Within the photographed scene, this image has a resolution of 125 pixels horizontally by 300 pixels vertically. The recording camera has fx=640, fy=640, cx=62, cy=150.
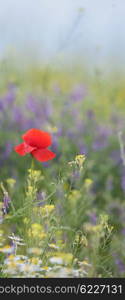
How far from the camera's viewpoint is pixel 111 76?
331 inches

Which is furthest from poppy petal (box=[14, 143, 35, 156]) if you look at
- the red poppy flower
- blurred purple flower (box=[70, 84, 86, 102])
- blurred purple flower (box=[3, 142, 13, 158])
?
blurred purple flower (box=[70, 84, 86, 102])

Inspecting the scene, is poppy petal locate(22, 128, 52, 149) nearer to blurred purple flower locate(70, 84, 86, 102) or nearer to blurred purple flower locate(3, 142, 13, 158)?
blurred purple flower locate(3, 142, 13, 158)

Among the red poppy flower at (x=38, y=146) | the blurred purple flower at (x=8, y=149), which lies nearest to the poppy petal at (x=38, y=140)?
the red poppy flower at (x=38, y=146)

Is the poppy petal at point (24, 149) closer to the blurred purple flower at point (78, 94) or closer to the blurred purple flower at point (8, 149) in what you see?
the blurred purple flower at point (8, 149)

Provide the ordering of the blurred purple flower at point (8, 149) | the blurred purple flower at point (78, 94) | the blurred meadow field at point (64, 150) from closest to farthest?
1. the blurred meadow field at point (64, 150)
2. the blurred purple flower at point (8, 149)
3. the blurred purple flower at point (78, 94)

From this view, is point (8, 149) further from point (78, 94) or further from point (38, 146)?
point (38, 146)

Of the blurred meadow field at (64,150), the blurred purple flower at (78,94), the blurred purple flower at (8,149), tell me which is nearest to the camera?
the blurred meadow field at (64,150)

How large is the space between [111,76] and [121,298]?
648cm

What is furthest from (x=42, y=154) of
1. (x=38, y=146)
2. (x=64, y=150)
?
(x=64, y=150)

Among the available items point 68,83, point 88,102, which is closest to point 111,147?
point 88,102

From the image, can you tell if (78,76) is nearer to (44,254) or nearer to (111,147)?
(111,147)

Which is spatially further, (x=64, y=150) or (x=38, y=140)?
(x=64, y=150)

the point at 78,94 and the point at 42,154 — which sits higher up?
the point at 78,94

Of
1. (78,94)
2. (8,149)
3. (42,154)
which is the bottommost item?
(42,154)
